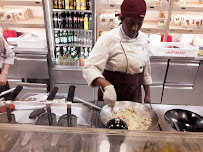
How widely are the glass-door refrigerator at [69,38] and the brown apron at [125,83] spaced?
1632mm

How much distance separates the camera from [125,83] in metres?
1.81

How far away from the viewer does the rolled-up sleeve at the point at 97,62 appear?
1507 millimetres

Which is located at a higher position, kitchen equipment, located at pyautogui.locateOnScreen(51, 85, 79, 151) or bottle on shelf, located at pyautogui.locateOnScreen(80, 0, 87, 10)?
bottle on shelf, located at pyautogui.locateOnScreen(80, 0, 87, 10)

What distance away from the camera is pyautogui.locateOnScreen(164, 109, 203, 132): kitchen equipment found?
1.33 meters

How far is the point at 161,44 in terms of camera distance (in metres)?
3.34

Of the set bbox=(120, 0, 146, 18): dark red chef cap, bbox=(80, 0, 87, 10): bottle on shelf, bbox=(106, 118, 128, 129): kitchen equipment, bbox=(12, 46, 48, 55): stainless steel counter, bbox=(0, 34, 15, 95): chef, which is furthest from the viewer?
bbox=(12, 46, 48, 55): stainless steel counter

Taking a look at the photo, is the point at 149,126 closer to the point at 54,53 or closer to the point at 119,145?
the point at 119,145

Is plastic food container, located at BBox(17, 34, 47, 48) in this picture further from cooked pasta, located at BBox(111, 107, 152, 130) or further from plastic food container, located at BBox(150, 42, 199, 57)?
cooked pasta, located at BBox(111, 107, 152, 130)

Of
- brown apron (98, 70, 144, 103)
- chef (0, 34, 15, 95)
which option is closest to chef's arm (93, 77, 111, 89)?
brown apron (98, 70, 144, 103)

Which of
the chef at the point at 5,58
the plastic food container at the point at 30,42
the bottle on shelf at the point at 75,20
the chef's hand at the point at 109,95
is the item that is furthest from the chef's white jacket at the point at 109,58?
the plastic food container at the point at 30,42

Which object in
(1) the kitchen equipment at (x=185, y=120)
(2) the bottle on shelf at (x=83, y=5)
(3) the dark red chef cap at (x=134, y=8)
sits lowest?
(1) the kitchen equipment at (x=185, y=120)

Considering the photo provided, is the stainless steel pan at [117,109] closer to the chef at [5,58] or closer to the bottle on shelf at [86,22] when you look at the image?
the chef at [5,58]

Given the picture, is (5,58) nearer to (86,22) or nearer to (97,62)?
(86,22)

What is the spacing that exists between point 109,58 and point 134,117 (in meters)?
0.60
